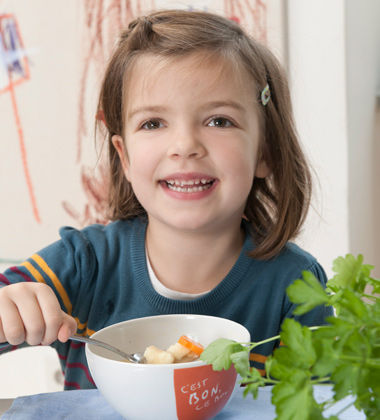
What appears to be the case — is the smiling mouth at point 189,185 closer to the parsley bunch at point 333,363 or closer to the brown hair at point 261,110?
the brown hair at point 261,110

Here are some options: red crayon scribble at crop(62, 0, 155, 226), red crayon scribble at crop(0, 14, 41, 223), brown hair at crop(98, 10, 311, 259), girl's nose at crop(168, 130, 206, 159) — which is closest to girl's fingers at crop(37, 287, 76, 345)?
girl's nose at crop(168, 130, 206, 159)

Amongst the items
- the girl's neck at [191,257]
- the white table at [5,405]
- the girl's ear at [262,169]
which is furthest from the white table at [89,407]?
the girl's ear at [262,169]

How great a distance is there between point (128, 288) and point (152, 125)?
0.27 m

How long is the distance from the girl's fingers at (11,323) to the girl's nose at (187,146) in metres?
0.33

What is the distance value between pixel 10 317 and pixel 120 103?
484 mm

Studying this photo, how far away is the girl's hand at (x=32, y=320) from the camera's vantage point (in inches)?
24.2

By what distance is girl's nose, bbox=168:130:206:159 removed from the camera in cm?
83

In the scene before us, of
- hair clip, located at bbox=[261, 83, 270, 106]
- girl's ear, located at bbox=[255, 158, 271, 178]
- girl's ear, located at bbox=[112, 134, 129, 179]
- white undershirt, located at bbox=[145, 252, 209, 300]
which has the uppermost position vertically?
hair clip, located at bbox=[261, 83, 270, 106]

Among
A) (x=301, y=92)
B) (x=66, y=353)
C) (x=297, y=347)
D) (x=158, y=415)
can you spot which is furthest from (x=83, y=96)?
(x=297, y=347)

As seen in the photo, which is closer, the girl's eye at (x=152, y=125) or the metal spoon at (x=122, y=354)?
the metal spoon at (x=122, y=354)

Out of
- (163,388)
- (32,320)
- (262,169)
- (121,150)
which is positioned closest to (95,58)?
(121,150)

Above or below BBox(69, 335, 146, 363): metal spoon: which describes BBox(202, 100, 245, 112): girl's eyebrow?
above

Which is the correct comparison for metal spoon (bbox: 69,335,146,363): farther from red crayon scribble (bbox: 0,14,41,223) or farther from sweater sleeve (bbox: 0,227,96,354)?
red crayon scribble (bbox: 0,14,41,223)

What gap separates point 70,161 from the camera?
1.83m
